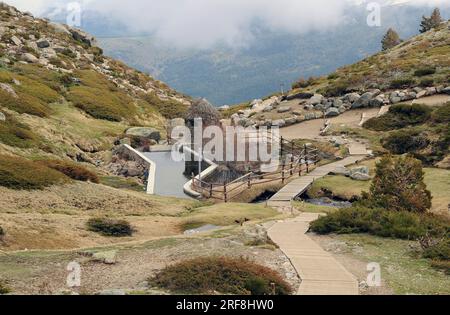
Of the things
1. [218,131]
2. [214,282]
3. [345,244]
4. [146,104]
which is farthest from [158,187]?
[146,104]

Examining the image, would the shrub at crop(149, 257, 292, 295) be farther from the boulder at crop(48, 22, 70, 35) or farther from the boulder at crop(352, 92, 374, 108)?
the boulder at crop(48, 22, 70, 35)

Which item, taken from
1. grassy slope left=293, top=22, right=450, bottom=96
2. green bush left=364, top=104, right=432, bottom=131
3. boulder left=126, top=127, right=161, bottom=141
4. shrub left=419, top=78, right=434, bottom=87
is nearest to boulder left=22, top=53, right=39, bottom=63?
boulder left=126, top=127, right=161, bottom=141

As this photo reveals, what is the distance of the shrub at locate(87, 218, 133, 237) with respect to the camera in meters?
25.0

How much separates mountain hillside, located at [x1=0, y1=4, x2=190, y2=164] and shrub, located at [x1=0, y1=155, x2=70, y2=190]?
16.3 feet

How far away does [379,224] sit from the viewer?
23.3 metres

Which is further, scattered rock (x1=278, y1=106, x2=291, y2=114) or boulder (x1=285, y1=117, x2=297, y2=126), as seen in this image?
scattered rock (x1=278, y1=106, x2=291, y2=114)

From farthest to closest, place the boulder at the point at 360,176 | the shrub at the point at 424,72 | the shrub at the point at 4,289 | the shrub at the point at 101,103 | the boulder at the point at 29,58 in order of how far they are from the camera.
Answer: the boulder at the point at 29,58
the shrub at the point at 424,72
the shrub at the point at 101,103
the boulder at the point at 360,176
the shrub at the point at 4,289

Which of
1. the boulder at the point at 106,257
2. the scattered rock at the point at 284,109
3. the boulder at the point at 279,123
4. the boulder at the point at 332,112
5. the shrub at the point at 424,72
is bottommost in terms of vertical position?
the boulder at the point at 106,257

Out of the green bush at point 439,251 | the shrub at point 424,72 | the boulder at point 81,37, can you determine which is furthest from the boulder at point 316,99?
the boulder at point 81,37

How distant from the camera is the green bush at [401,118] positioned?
55.9 metres

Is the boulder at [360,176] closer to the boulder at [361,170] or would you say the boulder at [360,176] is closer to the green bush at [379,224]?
the boulder at [361,170]

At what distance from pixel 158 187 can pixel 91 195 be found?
1083 centimetres

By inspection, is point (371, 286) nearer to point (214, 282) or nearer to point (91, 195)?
point (214, 282)

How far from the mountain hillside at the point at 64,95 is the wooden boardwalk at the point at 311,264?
19.1 metres
